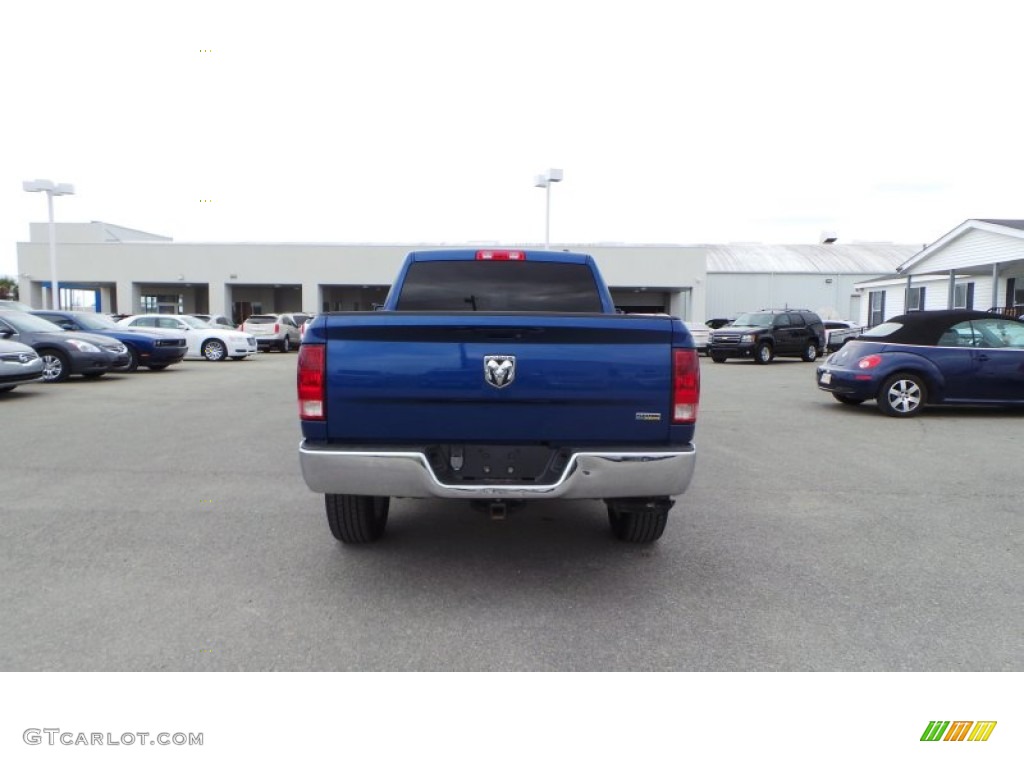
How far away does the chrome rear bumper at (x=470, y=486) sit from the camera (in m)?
3.77

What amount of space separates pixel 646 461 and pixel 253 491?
3.93 metres

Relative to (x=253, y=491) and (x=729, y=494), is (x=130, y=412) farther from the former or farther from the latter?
(x=729, y=494)

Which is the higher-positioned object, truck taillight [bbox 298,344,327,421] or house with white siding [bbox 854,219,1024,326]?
house with white siding [bbox 854,219,1024,326]

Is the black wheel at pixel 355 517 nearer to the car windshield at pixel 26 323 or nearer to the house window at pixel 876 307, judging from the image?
the car windshield at pixel 26 323

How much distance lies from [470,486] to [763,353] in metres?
24.0

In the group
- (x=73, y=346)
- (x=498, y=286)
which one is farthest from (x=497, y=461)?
(x=73, y=346)

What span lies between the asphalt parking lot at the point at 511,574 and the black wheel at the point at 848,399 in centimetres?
383

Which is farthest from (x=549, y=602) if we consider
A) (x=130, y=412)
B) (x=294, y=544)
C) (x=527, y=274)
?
(x=130, y=412)

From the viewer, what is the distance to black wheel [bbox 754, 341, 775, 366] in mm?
25812

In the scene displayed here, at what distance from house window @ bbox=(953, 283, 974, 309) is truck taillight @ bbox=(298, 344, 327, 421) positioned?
3090 cm

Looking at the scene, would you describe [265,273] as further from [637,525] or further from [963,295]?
[637,525]

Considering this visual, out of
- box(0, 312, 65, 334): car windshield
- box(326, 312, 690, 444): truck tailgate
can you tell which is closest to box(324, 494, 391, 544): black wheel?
box(326, 312, 690, 444): truck tailgate

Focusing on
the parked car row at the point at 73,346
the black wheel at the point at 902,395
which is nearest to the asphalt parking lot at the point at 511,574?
the black wheel at the point at 902,395

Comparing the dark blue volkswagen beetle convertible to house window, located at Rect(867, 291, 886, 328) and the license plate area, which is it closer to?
the license plate area
